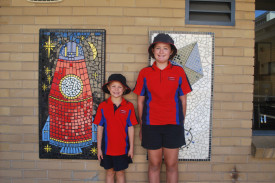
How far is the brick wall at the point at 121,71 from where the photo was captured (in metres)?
2.62

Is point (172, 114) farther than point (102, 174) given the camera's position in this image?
No

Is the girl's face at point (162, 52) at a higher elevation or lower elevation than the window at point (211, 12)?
lower

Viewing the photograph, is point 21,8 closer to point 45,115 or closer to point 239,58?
point 45,115

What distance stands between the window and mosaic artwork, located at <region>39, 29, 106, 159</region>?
1.24 metres

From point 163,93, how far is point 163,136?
0.50 meters

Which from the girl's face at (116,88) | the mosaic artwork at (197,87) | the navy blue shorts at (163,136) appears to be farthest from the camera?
the mosaic artwork at (197,87)

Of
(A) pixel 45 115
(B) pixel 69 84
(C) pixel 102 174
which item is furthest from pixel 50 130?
(C) pixel 102 174

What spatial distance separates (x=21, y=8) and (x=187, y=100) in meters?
2.56

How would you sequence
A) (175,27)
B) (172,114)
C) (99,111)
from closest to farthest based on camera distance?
(172,114) → (99,111) → (175,27)

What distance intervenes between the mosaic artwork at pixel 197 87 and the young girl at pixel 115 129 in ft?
2.11

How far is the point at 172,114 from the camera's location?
225cm

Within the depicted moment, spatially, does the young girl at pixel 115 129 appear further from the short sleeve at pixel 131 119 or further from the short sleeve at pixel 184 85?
the short sleeve at pixel 184 85

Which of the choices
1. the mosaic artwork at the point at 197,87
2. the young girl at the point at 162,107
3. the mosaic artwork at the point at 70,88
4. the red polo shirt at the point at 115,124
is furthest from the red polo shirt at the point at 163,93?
the mosaic artwork at the point at 70,88

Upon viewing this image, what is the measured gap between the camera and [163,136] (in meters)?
2.28
